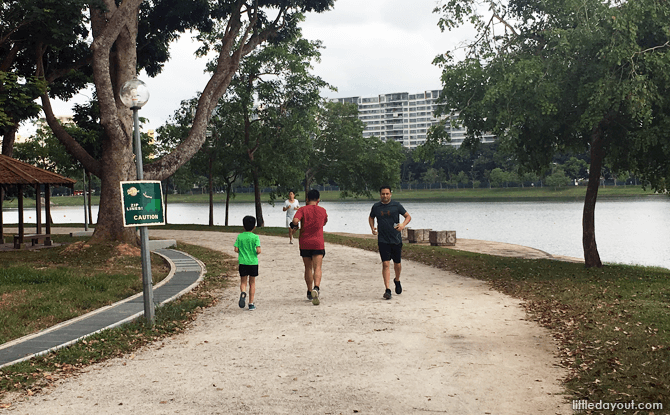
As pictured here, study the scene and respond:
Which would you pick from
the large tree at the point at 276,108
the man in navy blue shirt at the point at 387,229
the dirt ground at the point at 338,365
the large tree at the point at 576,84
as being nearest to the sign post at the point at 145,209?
the dirt ground at the point at 338,365

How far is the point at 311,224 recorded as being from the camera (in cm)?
1018

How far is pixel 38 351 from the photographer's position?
23.8 ft

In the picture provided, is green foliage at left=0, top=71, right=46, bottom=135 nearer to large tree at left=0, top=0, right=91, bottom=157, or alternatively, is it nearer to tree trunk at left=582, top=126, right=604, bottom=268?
large tree at left=0, top=0, right=91, bottom=157

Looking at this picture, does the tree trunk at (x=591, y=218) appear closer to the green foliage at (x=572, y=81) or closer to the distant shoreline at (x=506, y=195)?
the green foliage at (x=572, y=81)

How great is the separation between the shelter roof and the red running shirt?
46.5 ft

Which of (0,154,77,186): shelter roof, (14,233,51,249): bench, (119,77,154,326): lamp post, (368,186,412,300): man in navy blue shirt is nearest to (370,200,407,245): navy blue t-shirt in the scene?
(368,186,412,300): man in navy blue shirt

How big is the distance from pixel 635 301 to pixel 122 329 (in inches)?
327

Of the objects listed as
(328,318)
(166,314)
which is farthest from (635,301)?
(166,314)

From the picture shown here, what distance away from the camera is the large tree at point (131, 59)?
17.5 meters

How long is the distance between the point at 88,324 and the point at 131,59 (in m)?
12.5


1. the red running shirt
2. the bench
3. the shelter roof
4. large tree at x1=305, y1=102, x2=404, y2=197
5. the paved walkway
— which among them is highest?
large tree at x1=305, y1=102, x2=404, y2=197

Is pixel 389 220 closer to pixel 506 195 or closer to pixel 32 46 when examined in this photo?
pixel 32 46

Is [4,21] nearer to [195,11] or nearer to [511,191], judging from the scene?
[195,11]

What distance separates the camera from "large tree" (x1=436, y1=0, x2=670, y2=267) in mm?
12375
